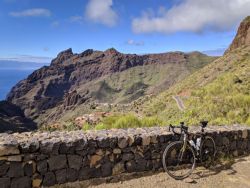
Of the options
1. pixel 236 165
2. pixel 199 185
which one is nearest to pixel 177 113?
pixel 236 165

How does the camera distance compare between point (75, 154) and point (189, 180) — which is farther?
point (189, 180)

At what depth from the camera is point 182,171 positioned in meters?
8.98

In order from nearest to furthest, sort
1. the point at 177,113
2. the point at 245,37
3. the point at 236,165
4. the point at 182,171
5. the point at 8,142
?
1. the point at 8,142
2. the point at 182,171
3. the point at 236,165
4. the point at 177,113
5. the point at 245,37

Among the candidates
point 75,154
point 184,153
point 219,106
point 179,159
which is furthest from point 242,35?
point 75,154

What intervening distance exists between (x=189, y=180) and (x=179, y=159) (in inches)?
26.3

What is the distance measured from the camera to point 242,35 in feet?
197

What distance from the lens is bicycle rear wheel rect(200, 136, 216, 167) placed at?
9.56 metres

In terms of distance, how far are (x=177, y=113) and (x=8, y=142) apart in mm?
19139

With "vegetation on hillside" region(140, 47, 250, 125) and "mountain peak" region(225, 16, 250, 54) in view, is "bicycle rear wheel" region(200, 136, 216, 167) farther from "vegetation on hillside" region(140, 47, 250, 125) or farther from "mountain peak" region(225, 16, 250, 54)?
"mountain peak" region(225, 16, 250, 54)

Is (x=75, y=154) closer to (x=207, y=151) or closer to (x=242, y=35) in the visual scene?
(x=207, y=151)

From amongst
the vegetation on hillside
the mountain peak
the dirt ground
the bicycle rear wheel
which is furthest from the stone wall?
the mountain peak

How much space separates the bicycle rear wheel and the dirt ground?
9.6 inches

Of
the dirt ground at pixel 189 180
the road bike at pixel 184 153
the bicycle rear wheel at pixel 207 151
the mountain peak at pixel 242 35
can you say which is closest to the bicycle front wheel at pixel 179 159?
the road bike at pixel 184 153

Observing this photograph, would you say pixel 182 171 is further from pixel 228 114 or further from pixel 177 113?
pixel 177 113
